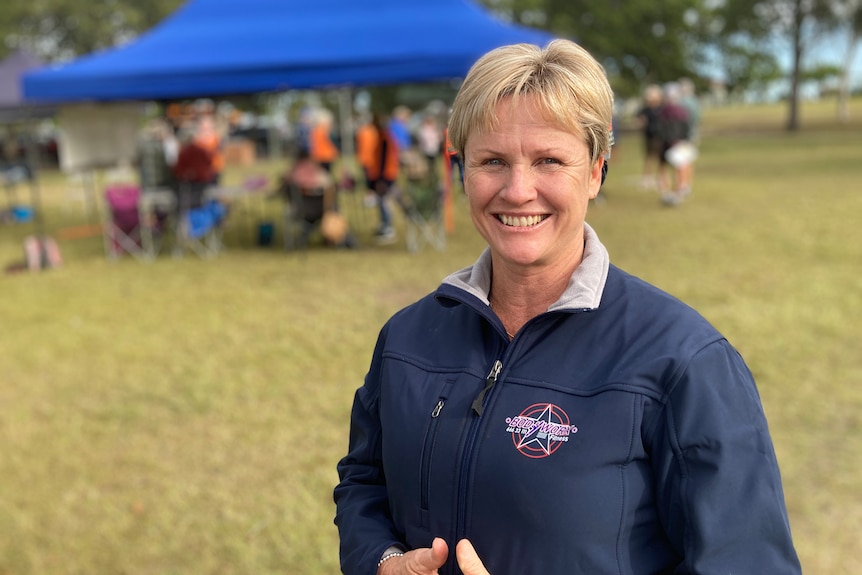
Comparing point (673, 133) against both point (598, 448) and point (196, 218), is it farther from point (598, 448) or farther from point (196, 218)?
point (598, 448)

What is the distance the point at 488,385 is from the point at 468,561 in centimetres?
30

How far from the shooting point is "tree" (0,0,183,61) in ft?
126

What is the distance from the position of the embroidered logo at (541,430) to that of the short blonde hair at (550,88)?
46 cm

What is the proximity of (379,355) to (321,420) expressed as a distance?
10.6ft

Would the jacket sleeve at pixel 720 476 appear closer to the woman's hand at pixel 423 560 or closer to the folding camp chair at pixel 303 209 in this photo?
the woman's hand at pixel 423 560

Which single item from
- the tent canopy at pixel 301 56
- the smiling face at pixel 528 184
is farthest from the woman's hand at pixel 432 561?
the tent canopy at pixel 301 56

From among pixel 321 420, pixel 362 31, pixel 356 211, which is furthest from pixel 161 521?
pixel 356 211

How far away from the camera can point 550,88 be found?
4.28ft

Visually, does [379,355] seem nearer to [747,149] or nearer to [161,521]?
[161,521]

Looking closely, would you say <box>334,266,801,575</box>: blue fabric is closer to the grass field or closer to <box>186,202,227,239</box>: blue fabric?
the grass field

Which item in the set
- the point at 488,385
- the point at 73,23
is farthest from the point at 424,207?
the point at 73,23

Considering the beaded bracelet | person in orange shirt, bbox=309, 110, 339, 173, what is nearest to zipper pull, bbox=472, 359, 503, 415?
the beaded bracelet

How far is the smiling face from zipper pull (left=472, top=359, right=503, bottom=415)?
0.64 ft

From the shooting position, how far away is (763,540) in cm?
122
